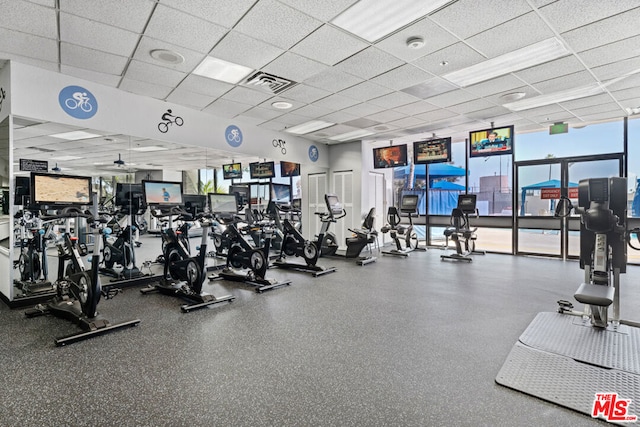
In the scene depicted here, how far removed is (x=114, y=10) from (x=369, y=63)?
2850mm

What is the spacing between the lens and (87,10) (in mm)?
3033

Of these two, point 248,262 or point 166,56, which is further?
point 248,262

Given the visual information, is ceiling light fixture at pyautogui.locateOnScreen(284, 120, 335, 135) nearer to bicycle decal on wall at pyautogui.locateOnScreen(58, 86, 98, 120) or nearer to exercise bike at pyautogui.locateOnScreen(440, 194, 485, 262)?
exercise bike at pyautogui.locateOnScreen(440, 194, 485, 262)

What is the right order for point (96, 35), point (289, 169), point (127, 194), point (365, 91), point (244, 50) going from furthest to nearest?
point (289, 169), point (127, 194), point (365, 91), point (244, 50), point (96, 35)

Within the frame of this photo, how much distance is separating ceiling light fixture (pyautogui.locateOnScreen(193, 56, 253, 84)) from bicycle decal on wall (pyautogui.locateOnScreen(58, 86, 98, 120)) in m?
1.71

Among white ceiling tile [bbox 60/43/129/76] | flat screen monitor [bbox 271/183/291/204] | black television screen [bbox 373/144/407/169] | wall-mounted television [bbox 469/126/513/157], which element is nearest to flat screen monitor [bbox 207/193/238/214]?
flat screen monitor [bbox 271/183/291/204]

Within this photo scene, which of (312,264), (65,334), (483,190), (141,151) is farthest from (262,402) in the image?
(483,190)

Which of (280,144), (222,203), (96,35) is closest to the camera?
(96,35)

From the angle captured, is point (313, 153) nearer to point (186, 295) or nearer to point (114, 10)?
point (186, 295)

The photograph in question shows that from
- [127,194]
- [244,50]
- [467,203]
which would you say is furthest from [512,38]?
[127,194]

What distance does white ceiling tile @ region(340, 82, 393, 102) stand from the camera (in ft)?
16.5

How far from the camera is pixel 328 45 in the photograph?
375cm

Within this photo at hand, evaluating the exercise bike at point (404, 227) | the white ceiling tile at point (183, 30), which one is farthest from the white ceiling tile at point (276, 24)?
the exercise bike at point (404, 227)

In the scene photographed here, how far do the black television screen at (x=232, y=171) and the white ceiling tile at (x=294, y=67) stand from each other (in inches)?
117
